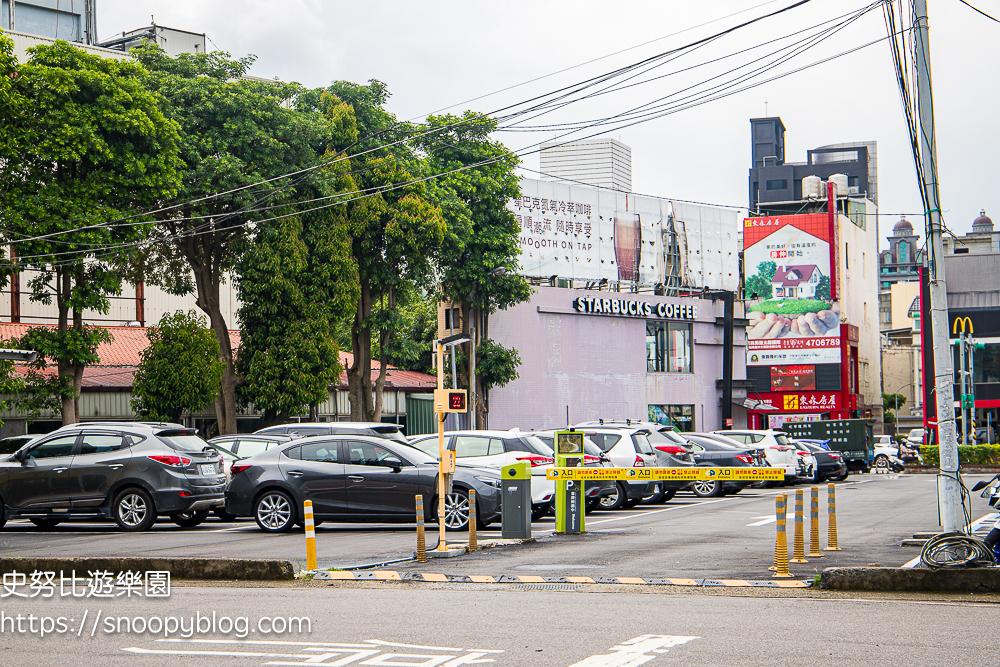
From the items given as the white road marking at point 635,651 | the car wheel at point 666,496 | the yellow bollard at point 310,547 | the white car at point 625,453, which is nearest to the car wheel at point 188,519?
the yellow bollard at point 310,547

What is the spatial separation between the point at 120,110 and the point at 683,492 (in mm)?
18115

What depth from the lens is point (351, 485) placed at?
17391 millimetres

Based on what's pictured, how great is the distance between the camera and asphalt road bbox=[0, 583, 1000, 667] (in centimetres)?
752

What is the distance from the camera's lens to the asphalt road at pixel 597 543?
13.2 meters

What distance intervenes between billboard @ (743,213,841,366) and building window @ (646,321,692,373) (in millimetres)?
18032

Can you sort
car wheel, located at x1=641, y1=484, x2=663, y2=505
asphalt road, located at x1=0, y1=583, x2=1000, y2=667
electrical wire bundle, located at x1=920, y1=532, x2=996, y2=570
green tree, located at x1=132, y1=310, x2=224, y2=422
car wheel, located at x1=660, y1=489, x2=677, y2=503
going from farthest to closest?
green tree, located at x1=132, y1=310, x2=224, y2=422 → car wheel, located at x1=660, y1=489, x2=677, y2=503 → car wheel, located at x1=641, y1=484, x2=663, y2=505 → electrical wire bundle, located at x1=920, y1=532, x2=996, y2=570 → asphalt road, located at x1=0, y1=583, x2=1000, y2=667

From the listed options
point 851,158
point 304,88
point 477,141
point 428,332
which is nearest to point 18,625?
point 304,88

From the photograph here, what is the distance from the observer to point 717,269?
55.4 meters

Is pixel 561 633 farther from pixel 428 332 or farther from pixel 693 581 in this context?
pixel 428 332

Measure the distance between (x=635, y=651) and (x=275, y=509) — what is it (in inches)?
440

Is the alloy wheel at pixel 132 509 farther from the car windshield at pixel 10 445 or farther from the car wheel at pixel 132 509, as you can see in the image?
the car windshield at pixel 10 445

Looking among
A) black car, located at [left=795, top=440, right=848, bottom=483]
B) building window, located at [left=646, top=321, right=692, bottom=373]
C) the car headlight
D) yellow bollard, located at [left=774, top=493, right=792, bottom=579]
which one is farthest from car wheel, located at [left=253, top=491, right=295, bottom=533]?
building window, located at [left=646, top=321, right=692, bottom=373]

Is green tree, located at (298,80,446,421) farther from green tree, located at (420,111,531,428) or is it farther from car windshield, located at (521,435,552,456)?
car windshield, located at (521,435,552,456)

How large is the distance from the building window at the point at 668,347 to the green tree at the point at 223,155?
2250cm
